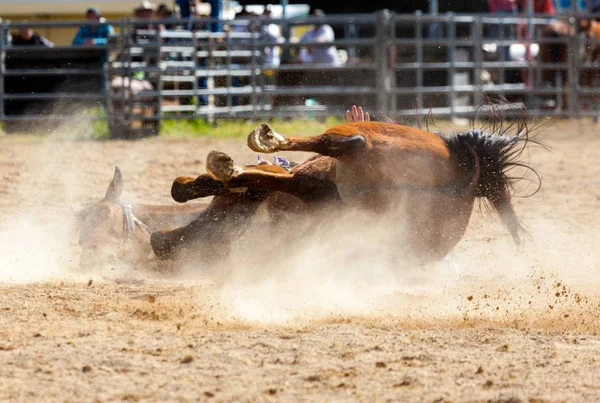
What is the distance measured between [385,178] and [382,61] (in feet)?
26.3

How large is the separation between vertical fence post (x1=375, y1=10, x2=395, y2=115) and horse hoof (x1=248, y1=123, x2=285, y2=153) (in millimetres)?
8083

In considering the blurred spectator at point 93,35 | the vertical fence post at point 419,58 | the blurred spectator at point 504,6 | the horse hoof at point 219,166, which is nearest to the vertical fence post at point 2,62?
the blurred spectator at point 93,35

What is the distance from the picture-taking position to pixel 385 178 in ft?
15.0

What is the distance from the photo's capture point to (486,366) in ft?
10.9

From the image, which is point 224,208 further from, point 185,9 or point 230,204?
point 185,9

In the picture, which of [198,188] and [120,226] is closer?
[198,188]

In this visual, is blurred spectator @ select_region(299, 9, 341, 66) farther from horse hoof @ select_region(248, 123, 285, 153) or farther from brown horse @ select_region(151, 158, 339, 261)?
horse hoof @ select_region(248, 123, 285, 153)

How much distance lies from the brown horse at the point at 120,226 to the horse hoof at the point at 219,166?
3.52 ft

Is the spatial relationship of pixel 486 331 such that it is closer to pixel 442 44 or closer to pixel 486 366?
pixel 486 366

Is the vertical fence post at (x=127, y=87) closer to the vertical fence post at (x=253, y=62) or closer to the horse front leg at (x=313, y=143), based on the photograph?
the vertical fence post at (x=253, y=62)

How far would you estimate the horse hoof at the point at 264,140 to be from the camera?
4312 millimetres

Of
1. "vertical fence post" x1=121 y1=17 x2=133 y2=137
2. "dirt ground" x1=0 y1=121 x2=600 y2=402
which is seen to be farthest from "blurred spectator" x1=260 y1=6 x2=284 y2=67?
"dirt ground" x1=0 y1=121 x2=600 y2=402

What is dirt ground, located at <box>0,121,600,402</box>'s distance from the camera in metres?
3.01

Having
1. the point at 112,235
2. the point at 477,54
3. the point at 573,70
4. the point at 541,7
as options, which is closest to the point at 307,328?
the point at 112,235
